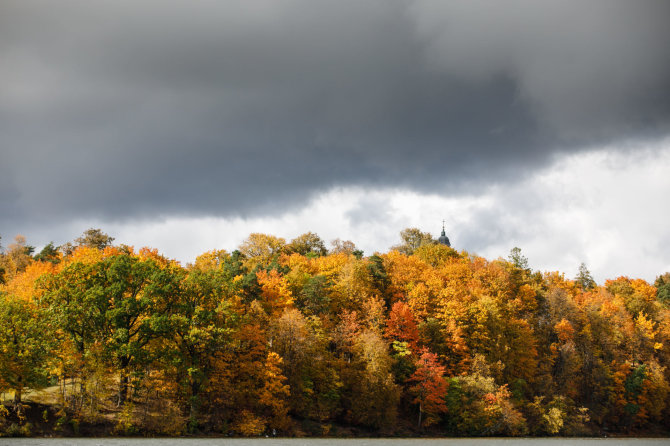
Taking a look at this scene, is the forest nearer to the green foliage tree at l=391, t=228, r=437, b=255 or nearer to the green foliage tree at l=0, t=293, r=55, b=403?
the green foliage tree at l=0, t=293, r=55, b=403

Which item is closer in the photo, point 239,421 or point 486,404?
point 239,421

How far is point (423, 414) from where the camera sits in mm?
→ 81438

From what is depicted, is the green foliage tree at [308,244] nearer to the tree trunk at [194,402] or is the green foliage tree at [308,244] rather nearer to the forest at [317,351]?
the forest at [317,351]

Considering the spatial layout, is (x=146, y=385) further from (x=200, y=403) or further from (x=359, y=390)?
(x=359, y=390)

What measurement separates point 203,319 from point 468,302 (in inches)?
1927

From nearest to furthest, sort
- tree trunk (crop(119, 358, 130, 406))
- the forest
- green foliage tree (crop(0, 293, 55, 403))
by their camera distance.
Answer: green foliage tree (crop(0, 293, 55, 403))
the forest
tree trunk (crop(119, 358, 130, 406))

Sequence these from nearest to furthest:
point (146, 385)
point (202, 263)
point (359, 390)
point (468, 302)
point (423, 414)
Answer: point (146, 385), point (359, 390), point (423, 414), point (468, 302), point (202, 263)

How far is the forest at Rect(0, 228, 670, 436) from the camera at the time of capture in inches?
2275

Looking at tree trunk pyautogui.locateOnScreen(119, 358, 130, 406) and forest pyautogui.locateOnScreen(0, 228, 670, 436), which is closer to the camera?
forest pyautogui.locateOnScreen(0, 228, 670, 436)

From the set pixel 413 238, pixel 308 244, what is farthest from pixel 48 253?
pixel 413 238

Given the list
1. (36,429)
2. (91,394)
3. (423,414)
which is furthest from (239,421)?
(423,414)

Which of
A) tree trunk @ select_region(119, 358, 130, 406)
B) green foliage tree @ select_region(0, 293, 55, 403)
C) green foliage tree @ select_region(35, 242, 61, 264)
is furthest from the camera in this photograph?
green foliage tree @ select_region(35, 242, 61, 264)

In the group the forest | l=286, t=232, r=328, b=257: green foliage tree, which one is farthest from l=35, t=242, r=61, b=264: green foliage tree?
l=286, t=232, r=328, b=257: green foliage tree

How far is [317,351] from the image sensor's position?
72.2 m
